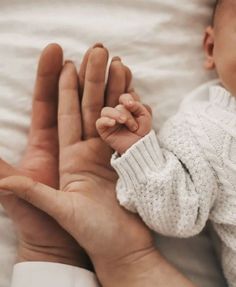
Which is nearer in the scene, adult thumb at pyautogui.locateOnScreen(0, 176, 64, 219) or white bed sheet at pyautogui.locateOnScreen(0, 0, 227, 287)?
adult thumb at pyautogui.locateOnScreen(0, 176, 64, 219)

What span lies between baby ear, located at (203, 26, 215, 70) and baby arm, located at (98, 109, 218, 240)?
17cm

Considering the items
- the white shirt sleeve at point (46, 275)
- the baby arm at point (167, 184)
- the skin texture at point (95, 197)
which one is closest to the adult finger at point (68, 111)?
the skin texture at point (95, 197)

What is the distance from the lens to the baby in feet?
3.10

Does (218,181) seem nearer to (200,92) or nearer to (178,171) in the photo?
(178,171)

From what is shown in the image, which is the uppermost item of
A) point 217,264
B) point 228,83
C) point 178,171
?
point 228,83

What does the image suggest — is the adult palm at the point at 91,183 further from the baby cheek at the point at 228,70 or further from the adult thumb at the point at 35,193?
the baby cheek at the point at 228,70

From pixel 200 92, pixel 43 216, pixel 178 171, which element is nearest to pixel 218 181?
pixel 178 171

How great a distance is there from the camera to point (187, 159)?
97 cm

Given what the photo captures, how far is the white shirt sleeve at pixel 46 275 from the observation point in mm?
953

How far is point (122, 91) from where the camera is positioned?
1.02m

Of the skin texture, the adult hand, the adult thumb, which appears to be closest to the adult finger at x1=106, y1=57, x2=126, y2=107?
the skin texture

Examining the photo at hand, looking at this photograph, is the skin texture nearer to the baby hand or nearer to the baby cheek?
the baby hand

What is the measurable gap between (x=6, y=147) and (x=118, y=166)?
9.3 inches

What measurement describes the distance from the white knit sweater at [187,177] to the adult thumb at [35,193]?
117 mm
